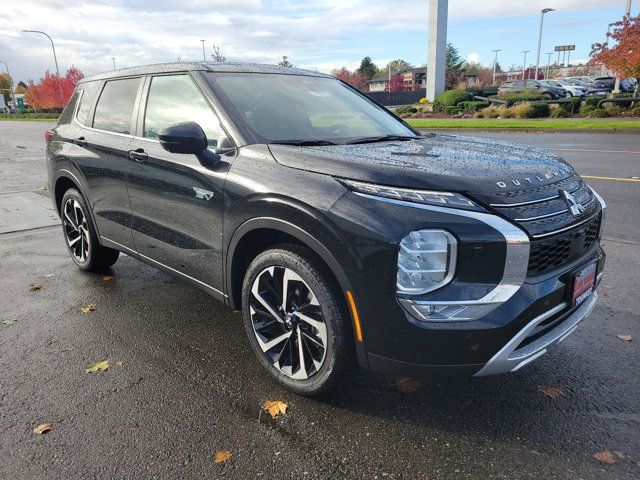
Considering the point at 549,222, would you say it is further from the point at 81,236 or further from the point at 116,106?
the point at 81,236

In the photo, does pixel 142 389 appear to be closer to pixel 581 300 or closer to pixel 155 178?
pixel 155 178

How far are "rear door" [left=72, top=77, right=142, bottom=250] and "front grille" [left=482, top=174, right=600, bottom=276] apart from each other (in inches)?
111

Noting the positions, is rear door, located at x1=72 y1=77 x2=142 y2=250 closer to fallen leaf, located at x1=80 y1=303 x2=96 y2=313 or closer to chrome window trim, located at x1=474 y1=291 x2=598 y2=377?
fallen leaf, located at x1=80 y1=303 x2=96 y2=313

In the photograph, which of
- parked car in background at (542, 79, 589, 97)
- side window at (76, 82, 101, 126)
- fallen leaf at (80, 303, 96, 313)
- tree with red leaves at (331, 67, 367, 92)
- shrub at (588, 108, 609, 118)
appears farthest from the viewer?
tree with red leaves at (331, 67, 367, 92)

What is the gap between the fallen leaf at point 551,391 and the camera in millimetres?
2844

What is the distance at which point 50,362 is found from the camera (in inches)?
134

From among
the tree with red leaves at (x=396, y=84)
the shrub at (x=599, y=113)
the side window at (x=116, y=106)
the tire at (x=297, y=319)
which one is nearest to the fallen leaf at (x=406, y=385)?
the tire at (x=297, y=319)

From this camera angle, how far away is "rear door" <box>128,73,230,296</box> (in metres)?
3.17

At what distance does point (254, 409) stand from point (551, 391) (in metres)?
1.67

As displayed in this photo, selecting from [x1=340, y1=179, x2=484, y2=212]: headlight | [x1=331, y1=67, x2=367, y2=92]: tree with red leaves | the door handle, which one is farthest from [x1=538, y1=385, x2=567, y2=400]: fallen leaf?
[x1=331, y1=67, x2=367, y2=92]: tree with red leaves

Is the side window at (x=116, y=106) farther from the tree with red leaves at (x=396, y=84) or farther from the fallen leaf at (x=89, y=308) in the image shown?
the tree with red leaves at (x=396, y=84)

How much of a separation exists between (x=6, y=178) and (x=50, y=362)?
34.3 feet

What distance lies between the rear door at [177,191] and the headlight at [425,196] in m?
1.07

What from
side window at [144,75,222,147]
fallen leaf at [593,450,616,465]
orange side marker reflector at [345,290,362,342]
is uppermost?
side window at [144,75,222,147]
